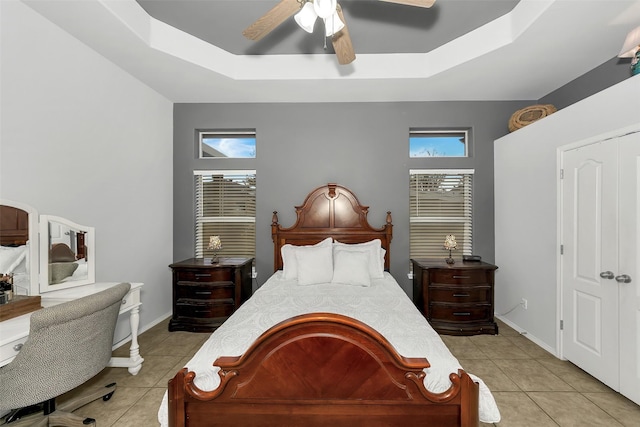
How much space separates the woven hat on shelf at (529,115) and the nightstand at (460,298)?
173 centimetres

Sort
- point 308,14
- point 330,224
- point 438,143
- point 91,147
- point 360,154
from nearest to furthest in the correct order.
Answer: point 308,14, point 91,147, point 330,224, point 360,154, point 438,143

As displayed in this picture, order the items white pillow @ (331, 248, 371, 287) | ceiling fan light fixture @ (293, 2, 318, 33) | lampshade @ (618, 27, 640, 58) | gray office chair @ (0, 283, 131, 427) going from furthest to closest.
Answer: white pillow @ (331, 248, 371, 287), lampshade @ (618, 27, 640, 58), ceiling fan light fixture @ (293, 2, 318, 33), gray office chair @ (0, 283, 131, 427)

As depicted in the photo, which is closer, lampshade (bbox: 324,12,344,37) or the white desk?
the white desk

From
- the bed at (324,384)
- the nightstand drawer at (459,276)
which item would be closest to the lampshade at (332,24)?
the bed at (324,384)

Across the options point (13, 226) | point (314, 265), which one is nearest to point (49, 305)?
point (13, 226)

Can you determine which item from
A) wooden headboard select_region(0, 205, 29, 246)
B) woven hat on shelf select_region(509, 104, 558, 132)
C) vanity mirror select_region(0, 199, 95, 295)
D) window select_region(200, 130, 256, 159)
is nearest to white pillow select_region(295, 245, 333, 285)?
window select_region(200, 130, 256, 159)

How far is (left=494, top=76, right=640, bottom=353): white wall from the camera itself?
2348 millimetres

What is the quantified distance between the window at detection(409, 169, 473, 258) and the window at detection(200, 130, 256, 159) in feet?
7.65

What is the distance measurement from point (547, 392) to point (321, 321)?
216 cm

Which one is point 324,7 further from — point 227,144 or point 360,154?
point 227,144

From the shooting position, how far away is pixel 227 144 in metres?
4.15

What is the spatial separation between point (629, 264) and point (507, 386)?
52.0 inches

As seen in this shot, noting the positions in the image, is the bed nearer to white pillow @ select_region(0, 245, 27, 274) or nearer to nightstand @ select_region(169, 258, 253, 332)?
white pillow @ select_region(0, 245, 27, 274)

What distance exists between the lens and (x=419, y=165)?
12.7 ft
